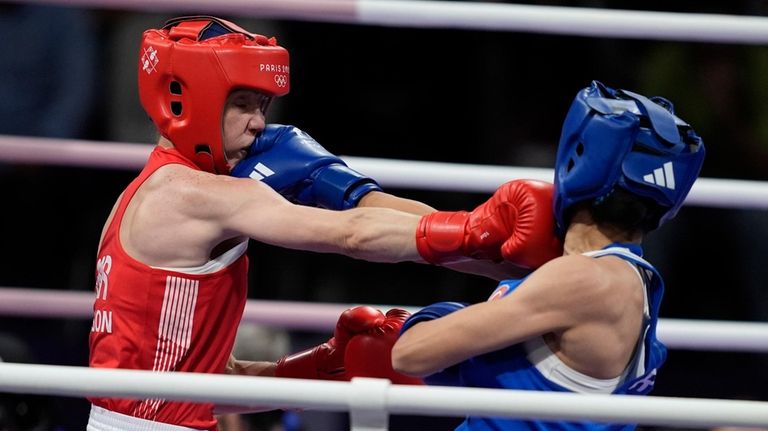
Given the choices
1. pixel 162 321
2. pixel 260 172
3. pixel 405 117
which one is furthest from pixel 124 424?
pixel 405 117

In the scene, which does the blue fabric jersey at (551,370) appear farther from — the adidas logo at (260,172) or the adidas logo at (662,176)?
the adidas logo at (260,172)

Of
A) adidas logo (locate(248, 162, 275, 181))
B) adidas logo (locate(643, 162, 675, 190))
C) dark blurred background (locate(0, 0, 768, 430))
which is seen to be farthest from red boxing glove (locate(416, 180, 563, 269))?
dark blurred background (locate(0, 0, 768, 430))

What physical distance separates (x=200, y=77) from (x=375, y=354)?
30.3 inches

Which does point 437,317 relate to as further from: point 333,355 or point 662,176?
point 662,176

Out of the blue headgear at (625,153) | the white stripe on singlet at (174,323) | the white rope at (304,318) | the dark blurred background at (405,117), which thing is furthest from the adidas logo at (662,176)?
the dark blurred background at (405,117)

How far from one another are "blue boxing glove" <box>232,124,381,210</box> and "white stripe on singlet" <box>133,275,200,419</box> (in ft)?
1.03

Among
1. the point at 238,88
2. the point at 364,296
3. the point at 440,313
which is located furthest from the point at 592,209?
the point at 364,296

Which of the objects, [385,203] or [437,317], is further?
[385,203]

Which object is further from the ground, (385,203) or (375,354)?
(385,203)

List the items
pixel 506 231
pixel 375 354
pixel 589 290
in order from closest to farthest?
pixel 589 290 < pixel 506 231 < pixel 375 354

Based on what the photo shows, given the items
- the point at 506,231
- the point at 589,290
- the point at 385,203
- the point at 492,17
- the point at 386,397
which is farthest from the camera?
the point at 492,17

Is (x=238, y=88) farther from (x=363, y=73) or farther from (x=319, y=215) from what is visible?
(x=363, y=73)

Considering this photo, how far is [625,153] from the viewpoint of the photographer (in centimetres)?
245

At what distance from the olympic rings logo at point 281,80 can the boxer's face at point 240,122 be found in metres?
0.06
